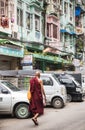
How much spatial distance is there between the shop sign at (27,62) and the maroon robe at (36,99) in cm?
1306

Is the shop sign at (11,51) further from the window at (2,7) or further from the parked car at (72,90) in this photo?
the parked car at (72,90)

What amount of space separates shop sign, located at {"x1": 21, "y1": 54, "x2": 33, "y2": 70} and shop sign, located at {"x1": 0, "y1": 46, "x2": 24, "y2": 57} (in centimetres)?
45

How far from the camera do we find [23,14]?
35.5 metres

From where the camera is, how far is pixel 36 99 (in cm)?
1552

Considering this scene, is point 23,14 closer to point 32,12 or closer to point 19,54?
point 32,12

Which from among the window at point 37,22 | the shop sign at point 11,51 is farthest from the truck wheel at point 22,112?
the window at point 37,22

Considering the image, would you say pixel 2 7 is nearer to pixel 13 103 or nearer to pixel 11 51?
pixel 11 51

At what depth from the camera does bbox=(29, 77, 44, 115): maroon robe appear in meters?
15.5

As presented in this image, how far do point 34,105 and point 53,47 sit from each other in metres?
25.2

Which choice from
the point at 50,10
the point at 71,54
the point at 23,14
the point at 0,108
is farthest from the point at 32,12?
the point at 0,108

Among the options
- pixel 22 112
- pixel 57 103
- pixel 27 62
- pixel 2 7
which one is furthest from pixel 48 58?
pixel 22 112

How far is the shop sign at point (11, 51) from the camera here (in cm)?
2834

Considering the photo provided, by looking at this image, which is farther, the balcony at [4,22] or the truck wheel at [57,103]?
the balcony at [4,22]

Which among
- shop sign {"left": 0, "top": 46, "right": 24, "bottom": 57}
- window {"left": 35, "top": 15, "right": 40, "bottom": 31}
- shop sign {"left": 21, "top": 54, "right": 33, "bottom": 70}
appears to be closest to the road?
shop sign {"left": 0, "top": 46, "right": 24, "bottom": 57}
